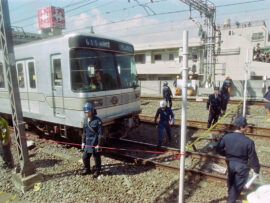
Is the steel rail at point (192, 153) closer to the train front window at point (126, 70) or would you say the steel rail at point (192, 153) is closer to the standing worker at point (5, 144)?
the train front window at point (126, 70)

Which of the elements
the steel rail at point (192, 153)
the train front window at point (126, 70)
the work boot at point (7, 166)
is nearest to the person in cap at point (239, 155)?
the steel rail at point (192, 153)

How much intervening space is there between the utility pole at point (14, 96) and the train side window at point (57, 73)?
1479 mm

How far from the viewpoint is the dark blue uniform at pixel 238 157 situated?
3.23 metres

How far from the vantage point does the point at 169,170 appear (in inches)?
205

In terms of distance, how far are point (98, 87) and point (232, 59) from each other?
23630 millimetres

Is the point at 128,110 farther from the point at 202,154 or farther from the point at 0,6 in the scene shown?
the point at 0,6

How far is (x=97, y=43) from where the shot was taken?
5.72 meters

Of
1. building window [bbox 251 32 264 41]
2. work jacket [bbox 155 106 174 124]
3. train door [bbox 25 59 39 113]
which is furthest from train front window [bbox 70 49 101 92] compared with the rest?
building window [bbox 251 32 264 41]

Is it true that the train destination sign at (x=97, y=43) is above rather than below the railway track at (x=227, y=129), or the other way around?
above

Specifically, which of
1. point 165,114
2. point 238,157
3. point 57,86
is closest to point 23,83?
point 57,86

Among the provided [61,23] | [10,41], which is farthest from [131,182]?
[61,23]

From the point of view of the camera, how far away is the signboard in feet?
125

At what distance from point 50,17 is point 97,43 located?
38460 millimetres

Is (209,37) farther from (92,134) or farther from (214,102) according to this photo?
(92,134)
